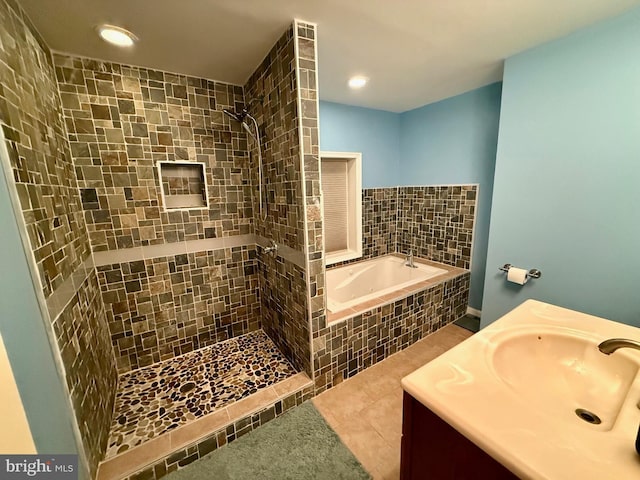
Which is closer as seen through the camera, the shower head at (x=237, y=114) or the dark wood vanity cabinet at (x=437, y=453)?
the dark wood vanity cabinet at (x=437, y=453)

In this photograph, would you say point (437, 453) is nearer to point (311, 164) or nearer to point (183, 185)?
point (311, 164)

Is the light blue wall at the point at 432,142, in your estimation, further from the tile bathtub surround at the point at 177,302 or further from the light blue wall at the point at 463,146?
the tile bathtub surround at the point at 177,302

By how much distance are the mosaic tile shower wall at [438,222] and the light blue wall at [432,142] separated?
0.09 m

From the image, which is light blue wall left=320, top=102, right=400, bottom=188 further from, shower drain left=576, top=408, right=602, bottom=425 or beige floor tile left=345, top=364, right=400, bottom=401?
shower drain left=576, top=408, right=602, bottom=425

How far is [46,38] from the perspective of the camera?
1.36 metres

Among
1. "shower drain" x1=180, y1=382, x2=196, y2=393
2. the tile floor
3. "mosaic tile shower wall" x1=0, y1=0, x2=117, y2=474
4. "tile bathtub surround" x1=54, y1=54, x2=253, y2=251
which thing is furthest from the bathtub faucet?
"mosaic tile shower wall" x1=0, y1=0, x2=117, y2=474

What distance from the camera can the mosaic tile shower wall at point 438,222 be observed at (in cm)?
264

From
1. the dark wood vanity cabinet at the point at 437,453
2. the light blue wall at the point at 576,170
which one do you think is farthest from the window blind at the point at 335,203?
the dark wood vanity cabinet at the point at 437,453

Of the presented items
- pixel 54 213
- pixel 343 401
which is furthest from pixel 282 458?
pixel 54 213

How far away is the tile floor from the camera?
4.41 feet

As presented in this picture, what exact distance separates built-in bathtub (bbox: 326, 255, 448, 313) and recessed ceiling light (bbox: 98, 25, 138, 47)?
2.45m

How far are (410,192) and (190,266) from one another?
107 inches

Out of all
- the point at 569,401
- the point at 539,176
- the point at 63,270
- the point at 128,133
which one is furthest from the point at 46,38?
the point at 539,176

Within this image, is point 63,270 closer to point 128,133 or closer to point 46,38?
point 128,133
